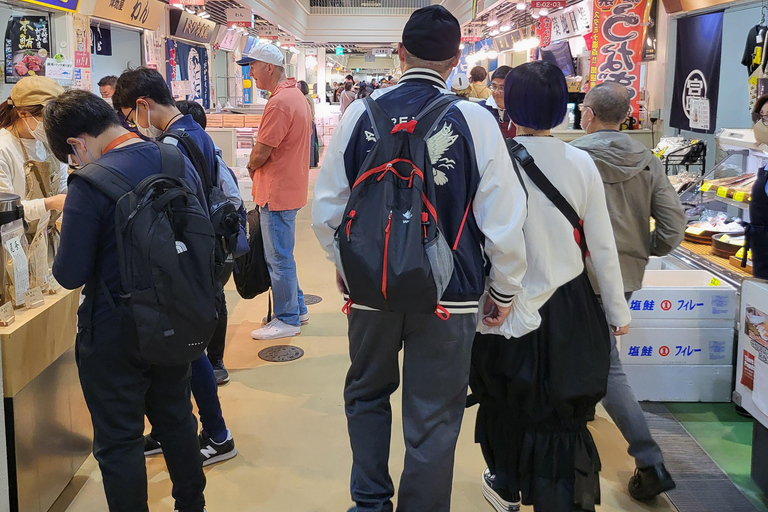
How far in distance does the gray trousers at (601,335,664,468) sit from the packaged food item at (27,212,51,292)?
7.08 ft

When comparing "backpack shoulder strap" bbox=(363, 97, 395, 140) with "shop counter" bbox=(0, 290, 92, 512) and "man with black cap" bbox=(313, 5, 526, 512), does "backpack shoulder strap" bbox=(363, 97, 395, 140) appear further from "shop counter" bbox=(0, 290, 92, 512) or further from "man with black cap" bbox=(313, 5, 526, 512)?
"shop counter" bbox=(0, 290, 92, 512)

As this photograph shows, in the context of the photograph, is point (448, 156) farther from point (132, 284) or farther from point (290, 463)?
point (290, 463)

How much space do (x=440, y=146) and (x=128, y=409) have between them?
1.21m

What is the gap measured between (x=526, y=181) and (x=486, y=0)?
38.2 ft

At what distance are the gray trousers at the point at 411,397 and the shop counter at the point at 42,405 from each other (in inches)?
44.3

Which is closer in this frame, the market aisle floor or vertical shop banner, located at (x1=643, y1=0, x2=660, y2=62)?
the market aisle floor

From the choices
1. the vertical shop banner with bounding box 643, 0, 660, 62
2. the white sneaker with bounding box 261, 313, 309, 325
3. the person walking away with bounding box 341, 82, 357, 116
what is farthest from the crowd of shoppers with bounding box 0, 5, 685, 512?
the person walking away with bounding box 341, 82, 357, 116

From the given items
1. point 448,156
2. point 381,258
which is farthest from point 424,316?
point 448,156


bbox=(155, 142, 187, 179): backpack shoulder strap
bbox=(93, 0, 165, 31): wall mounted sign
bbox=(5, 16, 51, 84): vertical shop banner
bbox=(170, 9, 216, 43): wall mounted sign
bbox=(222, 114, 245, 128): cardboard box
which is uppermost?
bbox=(170, 9, 216, 43): wall mounted sign

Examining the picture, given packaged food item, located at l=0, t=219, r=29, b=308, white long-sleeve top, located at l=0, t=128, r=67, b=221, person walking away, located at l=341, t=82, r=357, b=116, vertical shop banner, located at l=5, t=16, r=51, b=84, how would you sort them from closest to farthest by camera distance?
packaged food item, located at l=0, t=219, r=29, b=308, white long-sleeve top, located at l=0, t=128, r=67, b=221, vertical shop banner, located at l=5, t=16, r=51, b=84, person walking away, located at l=341, t=82, r=357, b=116

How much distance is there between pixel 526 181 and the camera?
2139 millimetres

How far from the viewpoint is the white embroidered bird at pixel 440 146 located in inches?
75.3

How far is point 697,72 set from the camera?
21.7 feet

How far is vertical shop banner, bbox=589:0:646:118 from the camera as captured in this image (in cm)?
707
